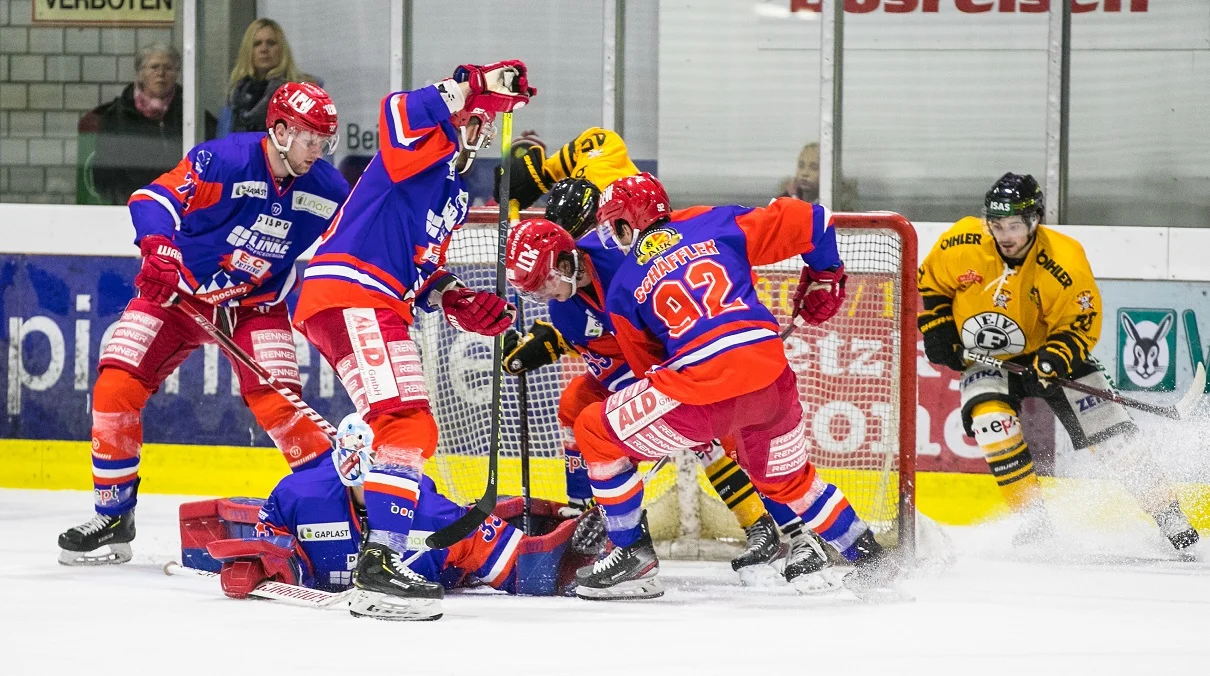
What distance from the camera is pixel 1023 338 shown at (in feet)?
14.8

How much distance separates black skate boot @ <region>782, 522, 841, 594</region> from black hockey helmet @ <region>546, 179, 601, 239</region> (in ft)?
3.17

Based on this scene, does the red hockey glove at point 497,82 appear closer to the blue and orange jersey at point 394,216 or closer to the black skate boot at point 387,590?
the blue and orange jersey at point 394,216

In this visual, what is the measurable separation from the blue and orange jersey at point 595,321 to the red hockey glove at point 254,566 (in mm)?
957

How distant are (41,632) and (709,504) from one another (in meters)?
1.99

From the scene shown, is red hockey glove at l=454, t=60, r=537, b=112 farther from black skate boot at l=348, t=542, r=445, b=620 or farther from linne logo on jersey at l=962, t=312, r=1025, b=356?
linne logo on jersey at l=962, t=312, r=1025, b=356

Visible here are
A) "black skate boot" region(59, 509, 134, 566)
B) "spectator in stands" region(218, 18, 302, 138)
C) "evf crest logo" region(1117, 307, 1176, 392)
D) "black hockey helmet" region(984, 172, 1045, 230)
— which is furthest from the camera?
"spectator in stands" region(218, 18, 302, 138)

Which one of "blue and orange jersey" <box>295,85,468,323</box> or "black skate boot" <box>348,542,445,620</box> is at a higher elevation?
"blue and orange jersey" <box>295,85,468,323</box>

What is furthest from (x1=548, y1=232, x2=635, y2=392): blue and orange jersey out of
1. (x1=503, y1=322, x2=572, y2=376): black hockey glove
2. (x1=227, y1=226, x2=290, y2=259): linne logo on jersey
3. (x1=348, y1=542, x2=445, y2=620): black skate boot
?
(x1=348, y1=542, x2=445, y2=620): black skate boot

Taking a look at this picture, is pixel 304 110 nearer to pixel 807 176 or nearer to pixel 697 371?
pixel 697 371

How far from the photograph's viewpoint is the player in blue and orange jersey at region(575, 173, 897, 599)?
3.40 m

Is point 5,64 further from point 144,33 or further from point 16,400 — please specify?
point 16,400

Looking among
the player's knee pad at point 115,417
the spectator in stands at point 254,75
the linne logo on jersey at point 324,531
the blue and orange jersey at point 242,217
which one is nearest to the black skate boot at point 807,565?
the linne logo on jersey at point 324,531

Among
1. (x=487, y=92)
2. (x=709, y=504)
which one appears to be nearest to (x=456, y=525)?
(x=487, y=92)

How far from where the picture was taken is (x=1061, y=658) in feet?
9.52
